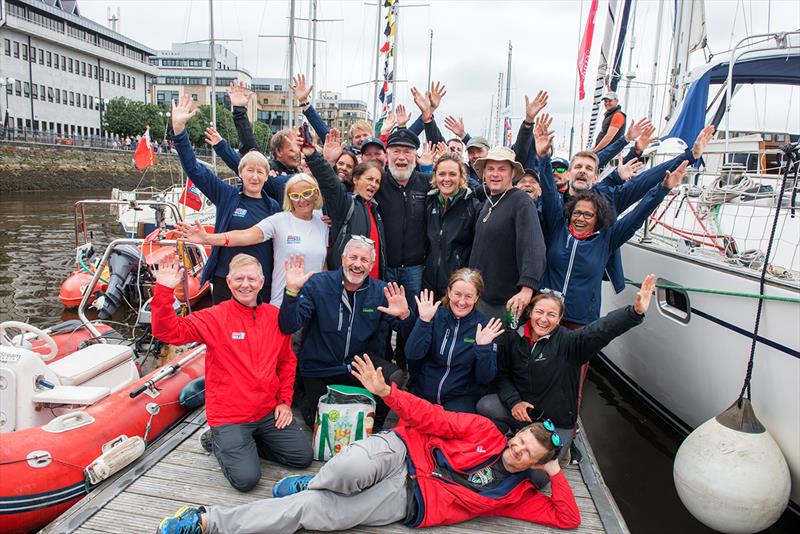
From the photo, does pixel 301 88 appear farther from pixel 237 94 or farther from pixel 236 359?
pixel 236 359

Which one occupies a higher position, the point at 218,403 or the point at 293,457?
the point at 218,403

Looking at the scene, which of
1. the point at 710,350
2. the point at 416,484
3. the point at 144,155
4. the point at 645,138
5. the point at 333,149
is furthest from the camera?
the point at 144,155

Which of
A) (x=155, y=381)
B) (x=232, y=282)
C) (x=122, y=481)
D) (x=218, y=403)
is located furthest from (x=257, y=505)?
(x=155, y=381)

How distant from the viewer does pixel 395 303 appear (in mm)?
3811

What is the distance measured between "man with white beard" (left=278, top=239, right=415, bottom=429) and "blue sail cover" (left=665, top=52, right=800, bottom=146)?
13.8 ft

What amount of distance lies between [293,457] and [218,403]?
640mm

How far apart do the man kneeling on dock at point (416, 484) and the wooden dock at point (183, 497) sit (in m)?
0.12

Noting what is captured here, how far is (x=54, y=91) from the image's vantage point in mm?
50625

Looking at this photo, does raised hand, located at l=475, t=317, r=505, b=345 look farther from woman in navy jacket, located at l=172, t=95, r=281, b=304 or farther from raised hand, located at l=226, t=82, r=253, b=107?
raised hand, located at l=226, t=82, r=253, b=107

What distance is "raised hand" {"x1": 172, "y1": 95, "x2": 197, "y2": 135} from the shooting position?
14.9ft

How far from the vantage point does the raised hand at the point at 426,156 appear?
19.1 feet

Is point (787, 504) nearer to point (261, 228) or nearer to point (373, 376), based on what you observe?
point (373, 376)

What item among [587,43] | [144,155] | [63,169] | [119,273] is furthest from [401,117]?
[63,169]

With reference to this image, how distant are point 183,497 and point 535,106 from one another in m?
3.90
